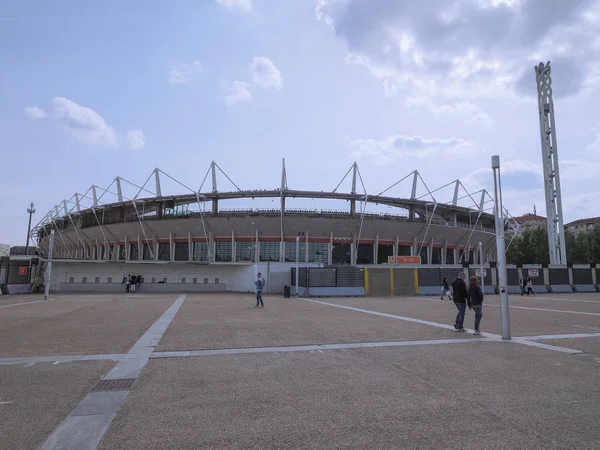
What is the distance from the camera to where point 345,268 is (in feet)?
101

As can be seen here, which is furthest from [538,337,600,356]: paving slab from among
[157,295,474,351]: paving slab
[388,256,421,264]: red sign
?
[388,256,421,264]: red sign

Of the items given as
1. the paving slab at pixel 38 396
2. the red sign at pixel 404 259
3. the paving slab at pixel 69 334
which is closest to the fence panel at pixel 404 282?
the red sign at pixel 404 259

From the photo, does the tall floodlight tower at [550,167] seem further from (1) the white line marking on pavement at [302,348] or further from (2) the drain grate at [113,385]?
(2) the drain grate at [113,385]

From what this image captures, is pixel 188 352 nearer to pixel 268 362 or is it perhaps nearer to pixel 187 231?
pixel 268 362

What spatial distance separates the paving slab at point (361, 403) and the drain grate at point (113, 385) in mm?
264

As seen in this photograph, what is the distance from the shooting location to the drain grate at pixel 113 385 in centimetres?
561

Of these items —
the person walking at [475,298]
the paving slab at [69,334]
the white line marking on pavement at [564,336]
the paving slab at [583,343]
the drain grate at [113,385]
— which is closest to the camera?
the drain grate at [113,385]

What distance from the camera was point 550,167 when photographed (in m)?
49.8

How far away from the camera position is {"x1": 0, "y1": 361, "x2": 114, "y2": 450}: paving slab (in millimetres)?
4059

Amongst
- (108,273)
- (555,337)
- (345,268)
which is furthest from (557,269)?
(108,273)

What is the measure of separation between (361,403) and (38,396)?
13.8ft

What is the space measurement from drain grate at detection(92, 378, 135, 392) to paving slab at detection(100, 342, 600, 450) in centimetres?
26

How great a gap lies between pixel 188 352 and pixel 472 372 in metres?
5.35

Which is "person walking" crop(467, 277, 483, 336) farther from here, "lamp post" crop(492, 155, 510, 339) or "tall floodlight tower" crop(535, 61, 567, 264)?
"tall floodlight tower" crop(535, 61, 567, 264)
